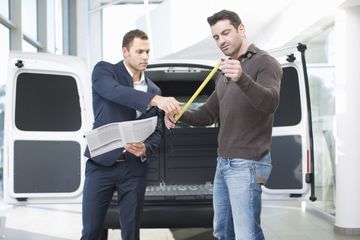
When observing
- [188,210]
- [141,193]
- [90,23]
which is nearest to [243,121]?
[141,193]

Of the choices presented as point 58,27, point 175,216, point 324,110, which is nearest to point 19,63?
point 175,216

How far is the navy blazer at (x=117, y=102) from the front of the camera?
2.37 metres

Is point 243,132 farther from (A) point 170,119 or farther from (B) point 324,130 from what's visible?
(B) point 324,130

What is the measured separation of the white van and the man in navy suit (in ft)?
3.97

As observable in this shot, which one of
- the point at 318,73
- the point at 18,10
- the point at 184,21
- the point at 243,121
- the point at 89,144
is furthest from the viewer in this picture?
the point at 184,21

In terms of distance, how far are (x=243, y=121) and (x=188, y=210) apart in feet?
5.70

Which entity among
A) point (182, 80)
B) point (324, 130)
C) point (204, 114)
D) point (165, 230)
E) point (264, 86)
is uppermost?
point (182, 80)

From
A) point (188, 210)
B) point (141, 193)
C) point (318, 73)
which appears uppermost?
point (318, 73)

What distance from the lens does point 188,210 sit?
12.3ft

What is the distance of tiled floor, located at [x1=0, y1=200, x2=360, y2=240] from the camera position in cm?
505

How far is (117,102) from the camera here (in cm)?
240

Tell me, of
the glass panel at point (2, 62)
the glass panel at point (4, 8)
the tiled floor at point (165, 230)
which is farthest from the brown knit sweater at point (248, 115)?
the glass panel at point (4, 8)

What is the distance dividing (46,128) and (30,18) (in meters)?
5.98

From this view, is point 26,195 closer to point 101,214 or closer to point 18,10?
point 101,214
